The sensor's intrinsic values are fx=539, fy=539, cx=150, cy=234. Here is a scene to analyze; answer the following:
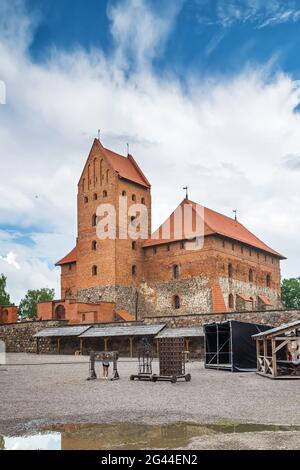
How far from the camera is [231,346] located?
22.0 m

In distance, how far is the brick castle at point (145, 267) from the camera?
43562 mm

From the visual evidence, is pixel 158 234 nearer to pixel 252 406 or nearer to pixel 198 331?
pixel 198 331

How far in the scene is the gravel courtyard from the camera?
902cm

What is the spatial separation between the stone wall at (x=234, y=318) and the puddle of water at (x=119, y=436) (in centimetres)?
2227

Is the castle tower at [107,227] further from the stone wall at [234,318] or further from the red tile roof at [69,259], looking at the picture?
the stone wall at [234,318]

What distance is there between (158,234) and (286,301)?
26.3 m

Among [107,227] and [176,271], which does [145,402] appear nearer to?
[176,271]

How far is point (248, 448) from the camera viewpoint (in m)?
6.62

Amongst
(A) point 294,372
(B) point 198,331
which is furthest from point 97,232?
(A) point 294,372

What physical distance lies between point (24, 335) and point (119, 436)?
33.0 m

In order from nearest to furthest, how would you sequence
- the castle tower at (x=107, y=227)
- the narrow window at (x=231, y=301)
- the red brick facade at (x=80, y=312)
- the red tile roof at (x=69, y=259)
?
the red brick facade at (x=80, y=312), the narrow window at (x=231, y=301), the castle tower at (x=107, y=227), the red tile roof at (x=69, y=259)

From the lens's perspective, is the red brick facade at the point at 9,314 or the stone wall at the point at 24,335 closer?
the stone wall at the point at 24,335

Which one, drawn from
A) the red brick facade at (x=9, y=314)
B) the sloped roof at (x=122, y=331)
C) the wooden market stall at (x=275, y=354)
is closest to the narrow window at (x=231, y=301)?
the sloped roof at (x=122, y=331)

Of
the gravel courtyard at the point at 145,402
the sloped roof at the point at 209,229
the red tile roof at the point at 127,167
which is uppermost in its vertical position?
the red tile roof at the point at 127,167
